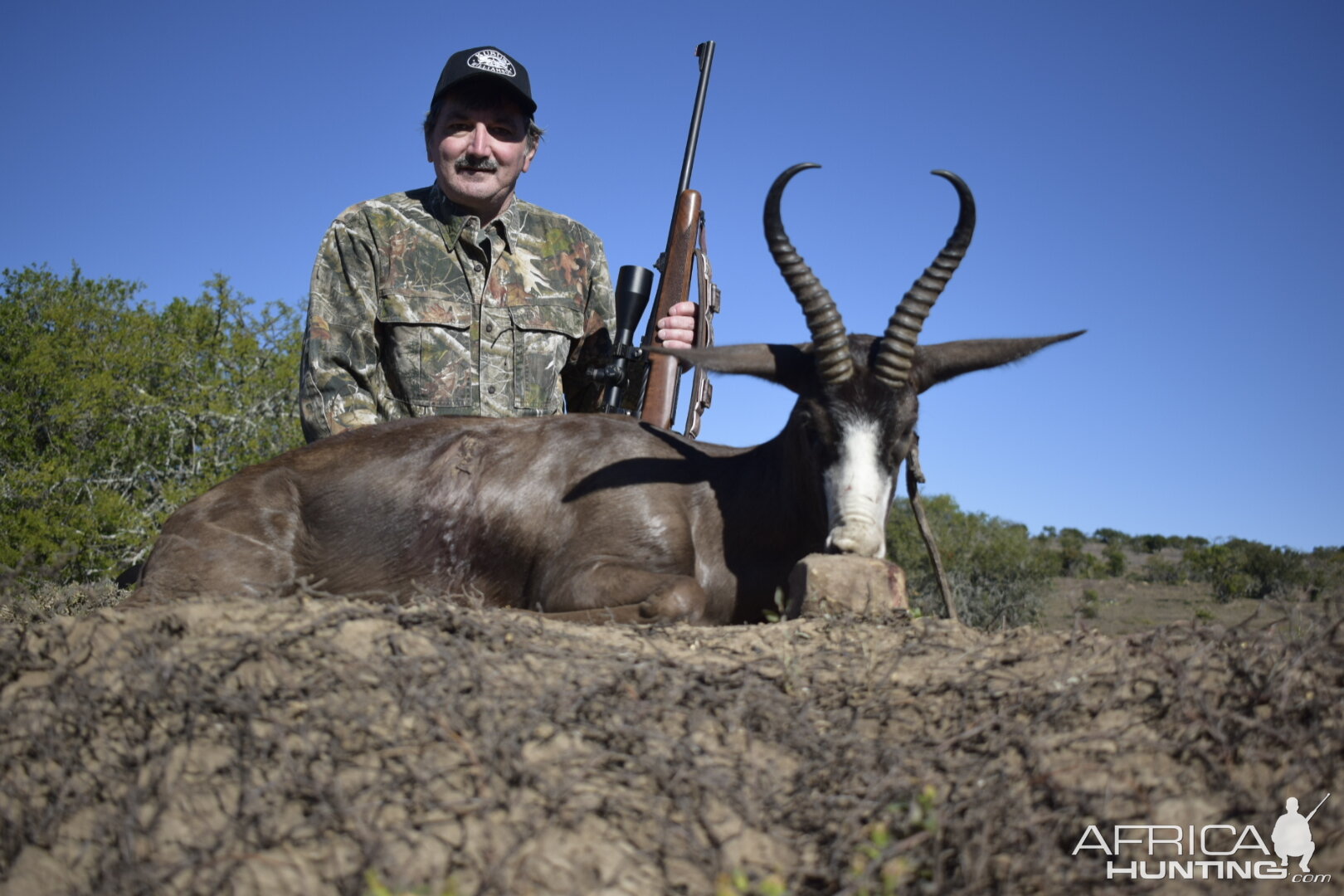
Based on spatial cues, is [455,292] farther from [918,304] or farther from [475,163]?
[918,304]

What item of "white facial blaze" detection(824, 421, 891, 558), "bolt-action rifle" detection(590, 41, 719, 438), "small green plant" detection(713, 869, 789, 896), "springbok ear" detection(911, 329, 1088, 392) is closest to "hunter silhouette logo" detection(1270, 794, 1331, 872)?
"small green plant" detection(713, 869, 789, 896)

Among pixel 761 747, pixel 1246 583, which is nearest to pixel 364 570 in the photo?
pixel 761 747

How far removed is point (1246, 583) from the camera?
71.2 ft

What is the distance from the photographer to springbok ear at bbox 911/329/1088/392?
5633 mm

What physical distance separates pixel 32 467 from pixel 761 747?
12.5m

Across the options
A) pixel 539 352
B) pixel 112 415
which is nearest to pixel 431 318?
pixel 539 352

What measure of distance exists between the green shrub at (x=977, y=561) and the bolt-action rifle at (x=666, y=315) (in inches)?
412

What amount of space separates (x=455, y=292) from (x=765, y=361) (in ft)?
9.93

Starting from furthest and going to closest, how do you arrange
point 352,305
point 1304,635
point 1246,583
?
point 1246,583 → point 352,305 → point 1304,635

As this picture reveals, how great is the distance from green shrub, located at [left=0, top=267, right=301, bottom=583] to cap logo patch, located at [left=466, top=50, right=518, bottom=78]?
7.57 metres

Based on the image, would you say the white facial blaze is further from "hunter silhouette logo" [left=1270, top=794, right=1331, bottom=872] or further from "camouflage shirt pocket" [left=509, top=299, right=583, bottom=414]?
"camouflage shirt pocket" [left=509, top=299, right=583, bottom=414]

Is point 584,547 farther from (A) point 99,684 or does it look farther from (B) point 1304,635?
(B) point 1304,635

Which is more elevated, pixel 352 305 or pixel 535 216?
pixel 535 216

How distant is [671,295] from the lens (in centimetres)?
835
